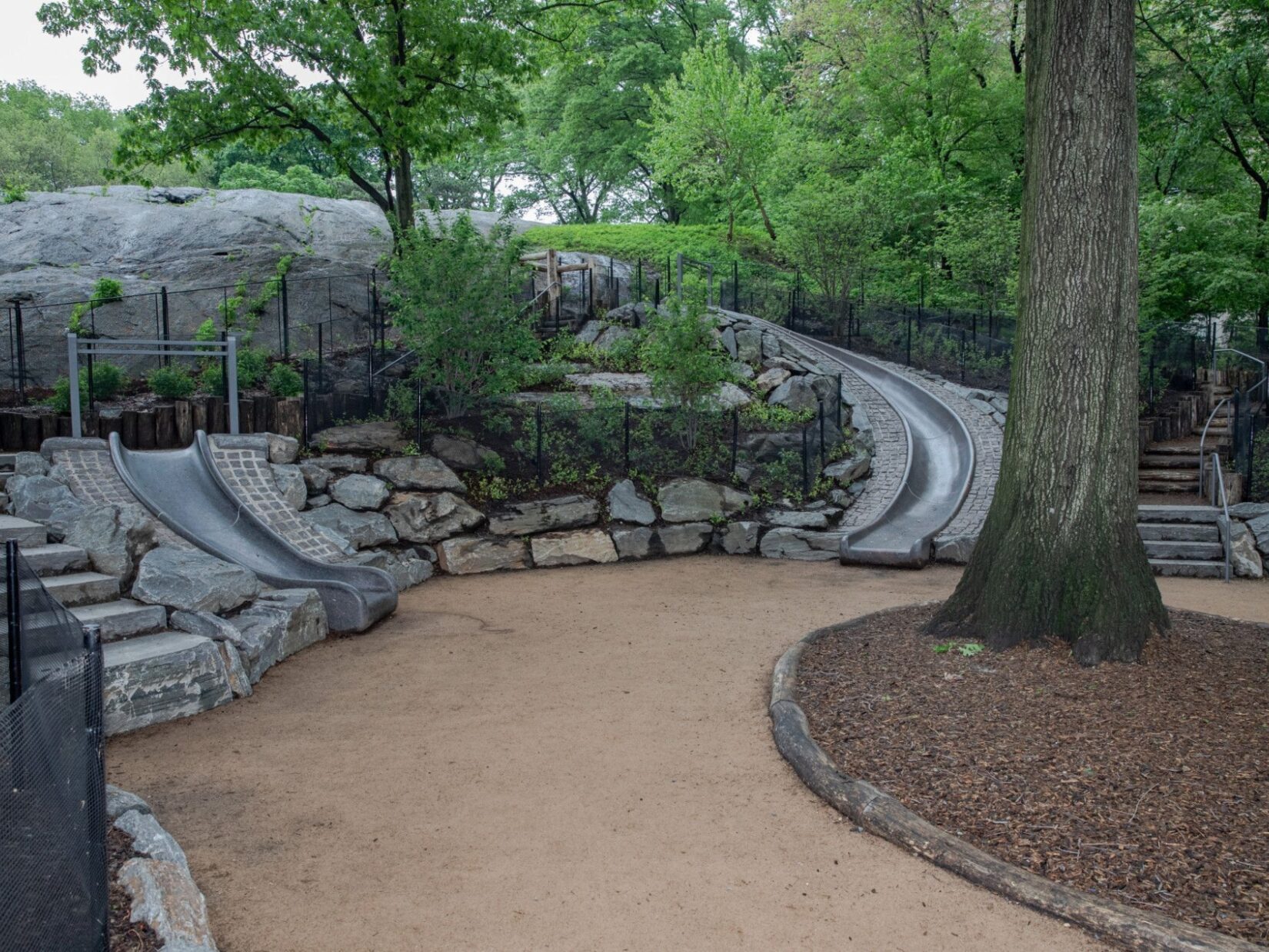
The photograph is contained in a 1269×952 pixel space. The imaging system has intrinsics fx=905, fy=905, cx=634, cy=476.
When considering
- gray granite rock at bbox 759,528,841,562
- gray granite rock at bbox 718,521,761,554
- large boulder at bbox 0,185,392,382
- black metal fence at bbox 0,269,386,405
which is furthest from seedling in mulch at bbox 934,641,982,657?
large boulder at bbox 0,185,392,382

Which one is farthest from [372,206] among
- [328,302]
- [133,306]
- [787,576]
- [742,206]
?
[787,576]

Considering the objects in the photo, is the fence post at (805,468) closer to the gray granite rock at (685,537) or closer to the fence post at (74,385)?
the gray granite rock at (685,537)

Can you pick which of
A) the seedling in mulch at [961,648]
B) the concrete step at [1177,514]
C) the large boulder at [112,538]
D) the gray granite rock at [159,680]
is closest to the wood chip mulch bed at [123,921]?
the gray granite rock at [159,680]

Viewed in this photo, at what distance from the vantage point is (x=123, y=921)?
130 inches

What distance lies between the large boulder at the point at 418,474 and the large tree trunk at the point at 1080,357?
7.08 m

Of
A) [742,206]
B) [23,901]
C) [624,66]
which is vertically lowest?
[23,901]

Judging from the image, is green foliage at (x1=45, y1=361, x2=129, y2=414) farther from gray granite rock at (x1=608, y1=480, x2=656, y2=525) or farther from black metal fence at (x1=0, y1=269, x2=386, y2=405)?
gray granite rock at (x1=608, y1=480, x2=656, y2=525)

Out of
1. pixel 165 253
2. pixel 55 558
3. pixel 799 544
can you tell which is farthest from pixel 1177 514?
pixel 165 253

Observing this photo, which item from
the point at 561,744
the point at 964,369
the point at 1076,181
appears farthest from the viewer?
the point at 964,369

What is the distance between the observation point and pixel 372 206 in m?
22.2

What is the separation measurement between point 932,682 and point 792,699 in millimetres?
925

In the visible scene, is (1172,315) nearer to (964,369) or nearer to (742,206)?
(964,369)

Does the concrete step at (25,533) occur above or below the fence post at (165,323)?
below

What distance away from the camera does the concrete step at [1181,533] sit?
11.6 meters
